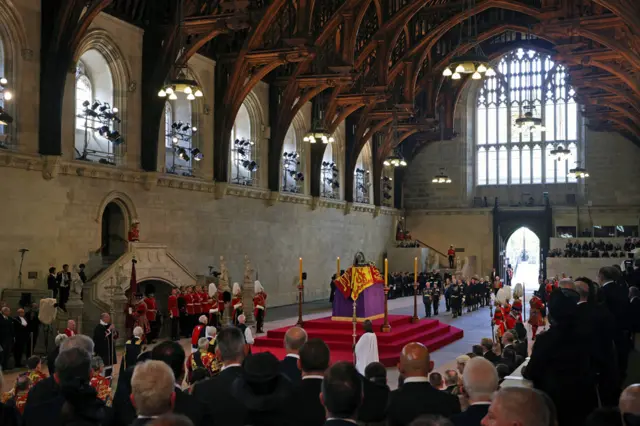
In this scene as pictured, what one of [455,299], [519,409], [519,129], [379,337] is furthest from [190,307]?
[519,129]

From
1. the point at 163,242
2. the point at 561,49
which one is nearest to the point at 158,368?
the point at 163,242

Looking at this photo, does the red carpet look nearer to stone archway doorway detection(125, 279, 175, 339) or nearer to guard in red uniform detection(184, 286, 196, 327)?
guard in red uniform detection(184, 286, 196, 327)

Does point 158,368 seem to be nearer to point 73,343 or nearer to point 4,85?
point 73,343

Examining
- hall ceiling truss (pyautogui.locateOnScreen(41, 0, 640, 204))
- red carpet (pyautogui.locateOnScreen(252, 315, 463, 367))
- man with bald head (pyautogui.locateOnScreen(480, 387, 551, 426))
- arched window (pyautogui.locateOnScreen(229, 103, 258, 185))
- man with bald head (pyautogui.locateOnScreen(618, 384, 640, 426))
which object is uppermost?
hall ceiling truss (pyautogui.locateOnScreen(41, 0, 640, 204))

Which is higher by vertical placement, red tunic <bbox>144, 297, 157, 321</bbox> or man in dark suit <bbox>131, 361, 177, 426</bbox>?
man in dark suit <bbox>131, 361, 177, 426</bbox>

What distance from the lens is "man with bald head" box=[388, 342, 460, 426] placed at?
4.25 metres

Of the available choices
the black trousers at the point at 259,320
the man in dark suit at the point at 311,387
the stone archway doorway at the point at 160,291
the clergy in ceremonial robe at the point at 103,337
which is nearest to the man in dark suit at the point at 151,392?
the man in dark suit at the point at 311,387

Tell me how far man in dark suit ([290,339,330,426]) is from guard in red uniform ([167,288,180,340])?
13.9 meters

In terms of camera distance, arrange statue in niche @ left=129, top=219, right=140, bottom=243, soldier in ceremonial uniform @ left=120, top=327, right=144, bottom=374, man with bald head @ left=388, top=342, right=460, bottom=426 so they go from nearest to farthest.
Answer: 1. man with bald head @ left=388, top=342, right=460, bottom=426
2. soldier in ceremonial uniform @ left=120, top=327, right=144, bottom=374
3. statue in niche @ left=129, top=219, right=140, bottom=243

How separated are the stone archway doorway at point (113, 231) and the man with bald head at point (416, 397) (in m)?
17.0

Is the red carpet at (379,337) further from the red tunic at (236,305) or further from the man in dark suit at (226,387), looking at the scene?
the man in dark suit at (226,387)

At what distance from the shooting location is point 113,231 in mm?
20188

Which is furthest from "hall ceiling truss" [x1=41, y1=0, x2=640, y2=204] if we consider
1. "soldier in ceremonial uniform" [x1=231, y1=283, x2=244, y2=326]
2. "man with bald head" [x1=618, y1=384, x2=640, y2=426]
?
"man with bald head" [x1=618, y1=384, x2=640, y2=426]

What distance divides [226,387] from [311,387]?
58 cm
